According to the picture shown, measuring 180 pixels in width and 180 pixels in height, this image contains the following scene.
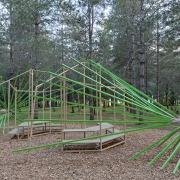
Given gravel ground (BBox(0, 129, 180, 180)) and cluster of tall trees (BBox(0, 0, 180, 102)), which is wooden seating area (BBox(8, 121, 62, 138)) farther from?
cluster of tall trees (BBox(0, 0, 180, 102))

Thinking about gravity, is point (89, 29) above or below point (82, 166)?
above

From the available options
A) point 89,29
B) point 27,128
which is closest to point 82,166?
point 27,128

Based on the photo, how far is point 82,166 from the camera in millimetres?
4812

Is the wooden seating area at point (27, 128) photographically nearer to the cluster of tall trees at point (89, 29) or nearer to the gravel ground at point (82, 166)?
the gravel ground at point (82, 166)

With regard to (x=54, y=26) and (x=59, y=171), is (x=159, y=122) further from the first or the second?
(x=54, y=26)

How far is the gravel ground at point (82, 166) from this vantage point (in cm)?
423

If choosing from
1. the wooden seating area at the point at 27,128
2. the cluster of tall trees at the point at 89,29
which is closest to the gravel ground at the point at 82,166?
the wooden seating area at the point at 27,128

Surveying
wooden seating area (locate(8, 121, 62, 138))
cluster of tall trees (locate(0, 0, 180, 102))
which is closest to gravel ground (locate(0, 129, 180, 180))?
wooden seating area (locate(8, 121, 62, 138))

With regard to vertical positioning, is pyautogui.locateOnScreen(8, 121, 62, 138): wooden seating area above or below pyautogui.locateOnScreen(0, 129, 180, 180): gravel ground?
above

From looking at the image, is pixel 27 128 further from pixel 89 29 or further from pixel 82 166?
pixel 89 29

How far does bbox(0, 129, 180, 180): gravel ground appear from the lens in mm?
4227

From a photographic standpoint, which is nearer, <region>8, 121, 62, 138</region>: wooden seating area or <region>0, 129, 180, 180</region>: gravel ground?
<region>0, 129, 180, 180</region>: gravel ground

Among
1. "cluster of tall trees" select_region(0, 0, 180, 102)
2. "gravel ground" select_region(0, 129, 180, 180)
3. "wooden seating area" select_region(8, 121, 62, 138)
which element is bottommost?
"gravel ground" select_region(0, 129, 180, 180)

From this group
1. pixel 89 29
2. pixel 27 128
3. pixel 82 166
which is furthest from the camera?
pixel 89 29
